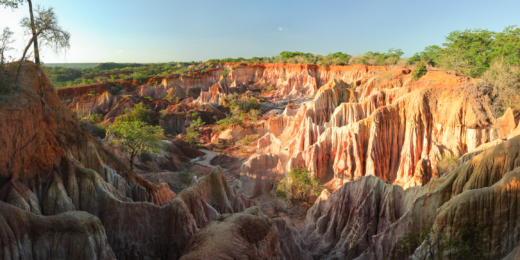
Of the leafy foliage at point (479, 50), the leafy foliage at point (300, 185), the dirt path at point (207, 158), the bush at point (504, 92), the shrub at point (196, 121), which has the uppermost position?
the leafy foliage at point (479, 50)

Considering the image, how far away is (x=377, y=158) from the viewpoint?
766 inches

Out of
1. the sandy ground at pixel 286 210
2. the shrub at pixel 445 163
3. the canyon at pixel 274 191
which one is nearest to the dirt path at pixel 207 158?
the canyon at pixel 274 191

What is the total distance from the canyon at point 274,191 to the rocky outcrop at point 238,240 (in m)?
0.04

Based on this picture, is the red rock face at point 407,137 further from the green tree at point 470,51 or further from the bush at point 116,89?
the bush at point 116,89

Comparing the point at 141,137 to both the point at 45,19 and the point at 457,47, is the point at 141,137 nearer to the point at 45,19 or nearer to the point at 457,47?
the point at 45,19

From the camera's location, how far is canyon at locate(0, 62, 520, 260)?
6.84 meters

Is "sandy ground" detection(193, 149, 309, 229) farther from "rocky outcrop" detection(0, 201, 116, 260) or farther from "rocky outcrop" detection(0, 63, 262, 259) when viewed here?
"rocky outcrop" detection(0, 201, 116, 260)

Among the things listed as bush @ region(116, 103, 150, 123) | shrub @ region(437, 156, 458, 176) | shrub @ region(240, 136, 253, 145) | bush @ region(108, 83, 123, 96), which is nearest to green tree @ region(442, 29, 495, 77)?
shrub @ region(437, 156, 458, 176)

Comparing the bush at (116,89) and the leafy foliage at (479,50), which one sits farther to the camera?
the bush at (116,89)

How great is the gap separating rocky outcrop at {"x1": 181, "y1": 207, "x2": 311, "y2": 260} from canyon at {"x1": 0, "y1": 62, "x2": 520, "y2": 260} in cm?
4

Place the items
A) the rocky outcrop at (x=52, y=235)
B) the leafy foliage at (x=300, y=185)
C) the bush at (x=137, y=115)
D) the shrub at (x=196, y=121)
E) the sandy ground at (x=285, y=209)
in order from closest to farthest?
the rocky outcrop at (x=52, y=235) < the sandy ground at (x=285, y=209) < the leafy foliage at (x=300, y=185) < the bush at (x=137, y=115) < the shrub at (x=196, y=121)

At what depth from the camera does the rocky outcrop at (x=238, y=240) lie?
672 cm

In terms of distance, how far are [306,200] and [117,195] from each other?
13.0m

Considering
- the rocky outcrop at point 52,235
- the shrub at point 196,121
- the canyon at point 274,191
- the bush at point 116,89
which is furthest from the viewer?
the bush at point 116,89
